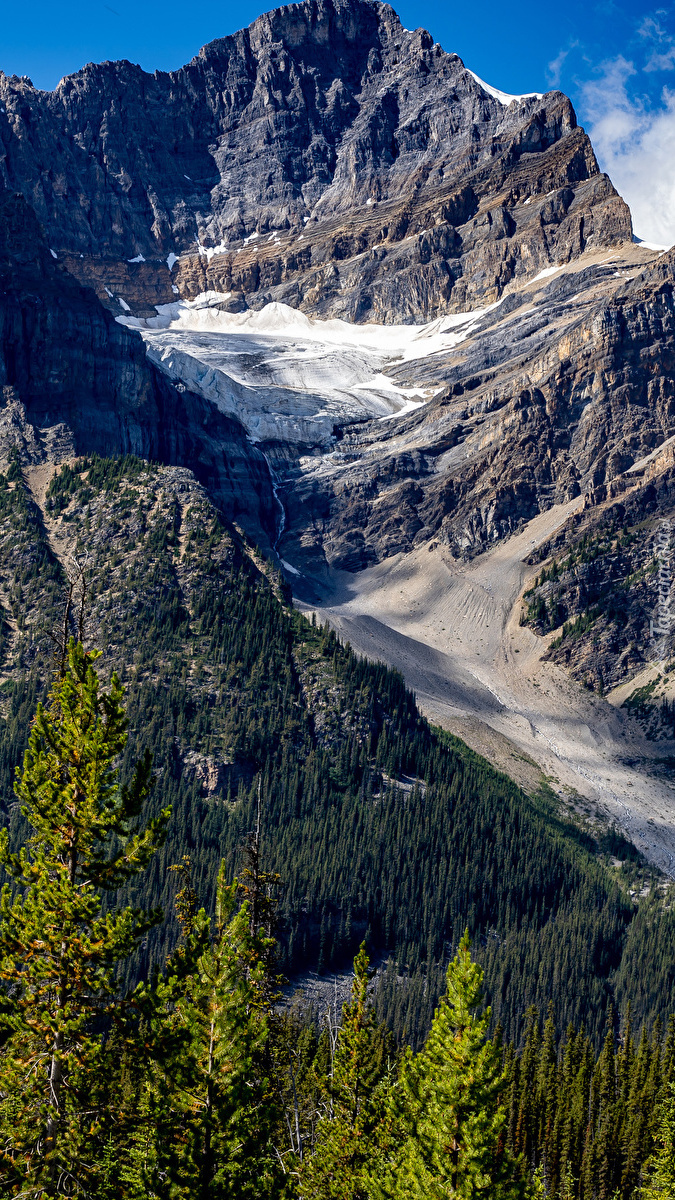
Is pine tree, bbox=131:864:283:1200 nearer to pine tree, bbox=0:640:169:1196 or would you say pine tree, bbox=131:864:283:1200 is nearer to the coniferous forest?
the coniferous forest

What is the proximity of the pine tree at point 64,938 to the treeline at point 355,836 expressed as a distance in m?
102

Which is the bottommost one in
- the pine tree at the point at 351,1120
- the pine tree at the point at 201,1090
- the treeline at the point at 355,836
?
the treeline at the point at 355,836

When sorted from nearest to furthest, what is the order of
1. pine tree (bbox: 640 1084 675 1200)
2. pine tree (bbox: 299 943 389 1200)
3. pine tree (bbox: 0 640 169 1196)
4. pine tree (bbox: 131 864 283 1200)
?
pine tree (bbox: 0 640 169 1196), pine tree (bbox: 131 864 283 1200), pine tree (bbox: 299 943 389 1200), pine tree (bbox: 640 1084 675 1200)

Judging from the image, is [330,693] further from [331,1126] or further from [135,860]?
[135,860]

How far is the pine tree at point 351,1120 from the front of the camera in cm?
3553

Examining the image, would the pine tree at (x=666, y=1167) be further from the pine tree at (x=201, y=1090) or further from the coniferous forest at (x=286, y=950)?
the pine tree at (x=201, y=1090)

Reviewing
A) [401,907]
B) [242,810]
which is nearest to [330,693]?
[242,810]

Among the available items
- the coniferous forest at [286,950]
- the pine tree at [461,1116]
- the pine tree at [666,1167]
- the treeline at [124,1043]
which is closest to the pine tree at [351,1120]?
the coniferous forest at [286,950]

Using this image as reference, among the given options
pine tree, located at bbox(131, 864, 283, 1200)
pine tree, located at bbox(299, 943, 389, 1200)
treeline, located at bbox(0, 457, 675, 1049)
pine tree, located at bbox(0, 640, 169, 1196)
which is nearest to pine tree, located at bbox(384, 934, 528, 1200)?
pine tree, located at bbox(131, 864, 283, 1200)

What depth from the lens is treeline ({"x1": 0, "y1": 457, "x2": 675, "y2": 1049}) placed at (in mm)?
142375

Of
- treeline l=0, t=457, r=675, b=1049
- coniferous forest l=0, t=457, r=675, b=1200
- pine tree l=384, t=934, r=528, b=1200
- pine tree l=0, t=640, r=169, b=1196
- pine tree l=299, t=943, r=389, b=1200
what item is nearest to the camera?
pine tree l=0, t=640, r=169, b=1196

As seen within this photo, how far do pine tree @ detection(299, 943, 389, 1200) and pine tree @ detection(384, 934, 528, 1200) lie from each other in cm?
945

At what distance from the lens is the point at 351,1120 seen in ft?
121

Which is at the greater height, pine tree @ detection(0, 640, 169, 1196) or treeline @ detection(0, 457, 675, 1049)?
pine tree @ detection(0, 640, 169, 1196)
